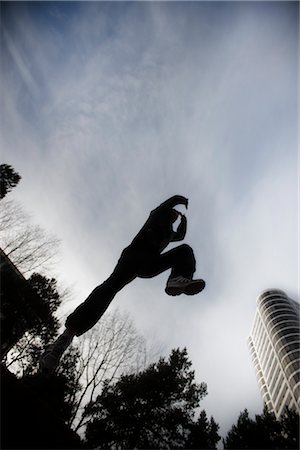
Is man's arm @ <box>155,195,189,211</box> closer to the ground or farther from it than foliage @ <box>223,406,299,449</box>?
farther from it

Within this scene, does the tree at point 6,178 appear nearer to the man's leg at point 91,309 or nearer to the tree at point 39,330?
the tree at point 39,330

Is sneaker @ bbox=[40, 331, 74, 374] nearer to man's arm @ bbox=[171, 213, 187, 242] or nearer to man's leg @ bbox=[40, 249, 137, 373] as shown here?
man's leg @ bbox=[40, 249, 137, 373]

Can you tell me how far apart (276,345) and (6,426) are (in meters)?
80.3

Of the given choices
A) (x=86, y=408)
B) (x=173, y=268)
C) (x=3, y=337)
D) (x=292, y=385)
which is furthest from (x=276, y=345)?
(x=173, y=268)

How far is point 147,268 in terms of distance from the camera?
143 inches

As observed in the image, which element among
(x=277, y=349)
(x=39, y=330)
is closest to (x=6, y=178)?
(x=39, y=330)

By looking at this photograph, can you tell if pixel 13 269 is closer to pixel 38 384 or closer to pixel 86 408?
pixel 86 408

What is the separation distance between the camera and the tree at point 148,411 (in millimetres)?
14031

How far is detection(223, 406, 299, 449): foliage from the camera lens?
8.91 metres

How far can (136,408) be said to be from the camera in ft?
50.0

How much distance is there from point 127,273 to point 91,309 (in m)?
0.64

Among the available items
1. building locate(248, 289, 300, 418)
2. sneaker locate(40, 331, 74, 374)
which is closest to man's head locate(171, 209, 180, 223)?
sneaker locate(40, 331, 74, 374)

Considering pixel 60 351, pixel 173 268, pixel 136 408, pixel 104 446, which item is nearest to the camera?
pixel 60 351

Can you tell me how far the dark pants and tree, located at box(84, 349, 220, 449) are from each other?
11.9 metres
